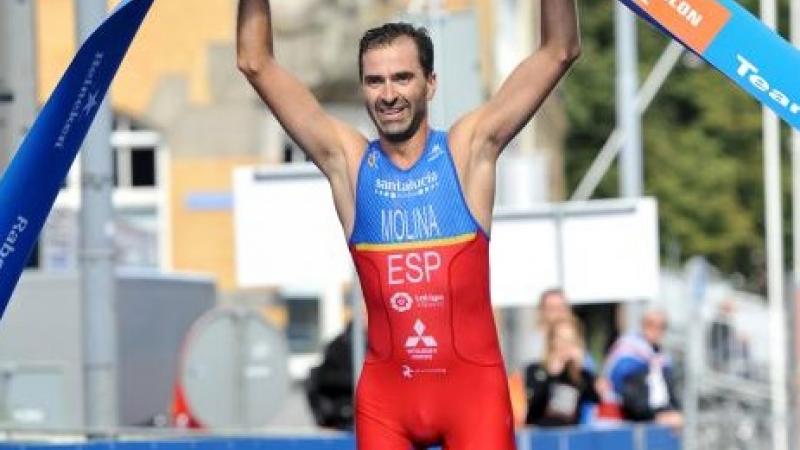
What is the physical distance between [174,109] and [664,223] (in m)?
25.8

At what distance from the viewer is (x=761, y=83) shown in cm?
880

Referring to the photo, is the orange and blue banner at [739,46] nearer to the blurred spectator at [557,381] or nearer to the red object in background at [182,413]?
the blurred spectator at [557,381]

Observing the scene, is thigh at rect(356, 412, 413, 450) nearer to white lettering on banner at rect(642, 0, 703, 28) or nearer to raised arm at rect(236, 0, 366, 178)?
raised arm at rect(236, 0, 366, 178)

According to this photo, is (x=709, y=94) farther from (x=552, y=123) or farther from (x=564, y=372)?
(x=564, y=372)

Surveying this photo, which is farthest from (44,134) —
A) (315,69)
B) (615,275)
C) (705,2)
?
(315,69)

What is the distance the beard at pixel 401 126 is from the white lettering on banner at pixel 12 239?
3.84ft

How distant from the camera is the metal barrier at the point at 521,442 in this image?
1362 cm

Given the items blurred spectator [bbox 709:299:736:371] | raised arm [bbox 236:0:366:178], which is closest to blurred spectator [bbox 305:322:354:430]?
raised arm [bbox 236:0:366:178]

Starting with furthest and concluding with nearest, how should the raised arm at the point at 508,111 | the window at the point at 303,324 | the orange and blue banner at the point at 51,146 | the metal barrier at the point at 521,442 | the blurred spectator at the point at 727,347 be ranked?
1. the blurred spectator at the point at 727,347
2. the window at the point at 303,324
3. the metal barrier at the point at 521,442
4. the orange and blue banner at the point at 51,146
5. the raised arm at the point at 508,111

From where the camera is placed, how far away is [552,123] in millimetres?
50562

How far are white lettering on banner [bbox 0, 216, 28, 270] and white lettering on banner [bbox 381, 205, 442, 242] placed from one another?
1.16m

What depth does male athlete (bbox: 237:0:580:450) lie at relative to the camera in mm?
8641

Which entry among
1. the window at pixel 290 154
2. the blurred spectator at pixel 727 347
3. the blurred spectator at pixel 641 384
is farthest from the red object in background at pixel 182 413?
the blurred spectator at pixel 727 347

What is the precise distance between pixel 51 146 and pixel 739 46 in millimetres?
2079
